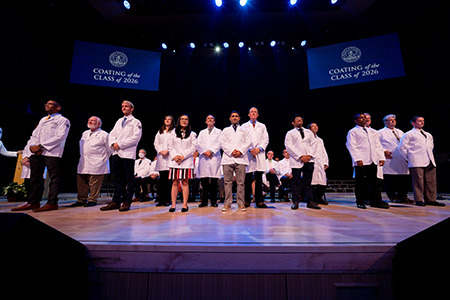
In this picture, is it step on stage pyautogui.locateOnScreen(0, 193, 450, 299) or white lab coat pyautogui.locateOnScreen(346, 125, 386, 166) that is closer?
step on stage pyautogui.locateOnScreen(0, 193, 450, 299)

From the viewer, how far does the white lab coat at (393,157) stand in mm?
4379

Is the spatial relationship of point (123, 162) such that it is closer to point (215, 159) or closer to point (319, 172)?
point (215, 159)

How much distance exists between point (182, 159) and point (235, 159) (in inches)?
34.5

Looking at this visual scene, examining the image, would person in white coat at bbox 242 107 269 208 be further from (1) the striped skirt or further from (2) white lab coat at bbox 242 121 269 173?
(1) the striped skirt

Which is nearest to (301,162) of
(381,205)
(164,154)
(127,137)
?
(381,205)

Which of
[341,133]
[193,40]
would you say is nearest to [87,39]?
[193,40]

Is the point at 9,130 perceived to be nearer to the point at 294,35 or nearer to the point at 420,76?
the point at 294,35

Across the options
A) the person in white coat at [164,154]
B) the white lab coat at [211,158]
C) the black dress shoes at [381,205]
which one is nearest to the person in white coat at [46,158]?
the person in white coat at [164,154]

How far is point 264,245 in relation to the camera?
132 cm

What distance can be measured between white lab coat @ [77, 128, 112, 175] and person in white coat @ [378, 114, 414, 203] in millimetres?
6087

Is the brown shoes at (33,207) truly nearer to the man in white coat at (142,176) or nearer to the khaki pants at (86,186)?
the khaki pants at (86,186)

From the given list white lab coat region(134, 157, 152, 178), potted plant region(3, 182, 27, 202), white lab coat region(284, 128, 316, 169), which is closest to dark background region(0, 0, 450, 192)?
potted plant region(3, 182, 27, 202)

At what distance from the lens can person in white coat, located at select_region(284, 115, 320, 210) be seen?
3.42 m

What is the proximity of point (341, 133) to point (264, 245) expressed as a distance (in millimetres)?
9299
